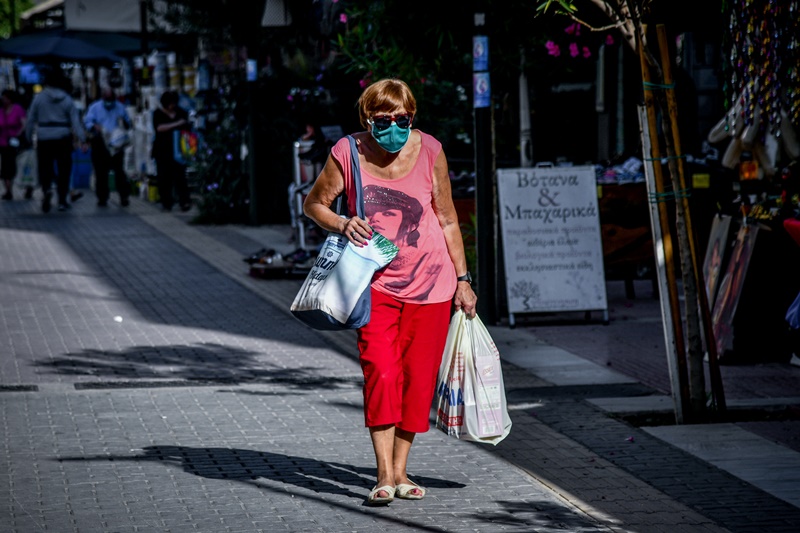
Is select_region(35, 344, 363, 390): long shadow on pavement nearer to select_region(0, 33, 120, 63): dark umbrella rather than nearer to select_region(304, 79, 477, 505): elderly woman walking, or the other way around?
select_region(304, 79, 477, 505): elderly woman walking

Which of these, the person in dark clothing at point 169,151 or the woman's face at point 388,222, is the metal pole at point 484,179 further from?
the person in dark clothing at point 169,151

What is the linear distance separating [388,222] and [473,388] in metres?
0.81

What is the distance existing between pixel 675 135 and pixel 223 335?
4.54 meters

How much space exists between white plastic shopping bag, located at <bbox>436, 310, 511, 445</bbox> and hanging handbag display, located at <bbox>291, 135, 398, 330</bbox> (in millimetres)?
490

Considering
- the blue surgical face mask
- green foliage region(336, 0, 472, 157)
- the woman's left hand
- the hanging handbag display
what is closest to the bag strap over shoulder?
the hanging handbag display

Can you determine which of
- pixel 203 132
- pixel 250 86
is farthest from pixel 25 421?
pixel 203 132

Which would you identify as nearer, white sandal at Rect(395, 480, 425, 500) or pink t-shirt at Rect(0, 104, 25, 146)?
white sandal at Rect(395, 480, 425, 500)

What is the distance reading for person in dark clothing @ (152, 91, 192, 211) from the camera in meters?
20.9

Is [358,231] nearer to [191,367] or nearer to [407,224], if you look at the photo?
[407,224]

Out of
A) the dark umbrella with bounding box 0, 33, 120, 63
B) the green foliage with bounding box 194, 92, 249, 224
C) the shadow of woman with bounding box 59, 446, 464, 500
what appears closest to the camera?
the shadow of woman with bounding box 59, 446, 464, 500

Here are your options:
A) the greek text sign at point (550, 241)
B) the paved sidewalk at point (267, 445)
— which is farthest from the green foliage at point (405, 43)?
the paved sidewalk at point (267, 445)

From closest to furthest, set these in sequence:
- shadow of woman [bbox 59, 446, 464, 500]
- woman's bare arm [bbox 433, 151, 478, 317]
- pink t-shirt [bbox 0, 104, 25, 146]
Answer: woman's bare arm [bbox 433, 151, 478, 317], shadow of woman [bbox 59, 446, 464, 500], pink t-shirt [bbox 0, 104, 25, 146]

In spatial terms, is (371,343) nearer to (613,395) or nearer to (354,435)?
(354,435)

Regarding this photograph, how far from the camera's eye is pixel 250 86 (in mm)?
18391
